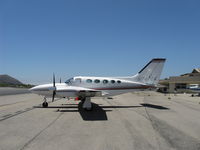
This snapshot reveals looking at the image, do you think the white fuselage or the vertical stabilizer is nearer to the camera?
the white fuselage

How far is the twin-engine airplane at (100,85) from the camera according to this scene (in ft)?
43.4

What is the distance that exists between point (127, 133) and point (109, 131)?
32.7 inches

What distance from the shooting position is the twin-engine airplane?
13242 mm

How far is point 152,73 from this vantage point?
16.6m

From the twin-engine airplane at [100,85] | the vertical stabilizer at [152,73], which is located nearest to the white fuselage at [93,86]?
the twin-engine airplane at [100,85]

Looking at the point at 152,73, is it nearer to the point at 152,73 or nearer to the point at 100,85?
the point at 152,73

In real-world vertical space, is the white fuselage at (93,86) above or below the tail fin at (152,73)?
below

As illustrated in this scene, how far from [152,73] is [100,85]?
5780 mm

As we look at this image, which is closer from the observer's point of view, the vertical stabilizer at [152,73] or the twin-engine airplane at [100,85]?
the twin-engine airplane at [100,85]

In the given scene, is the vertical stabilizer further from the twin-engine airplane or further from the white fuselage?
the white fuselage

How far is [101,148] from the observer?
5281 millimetres

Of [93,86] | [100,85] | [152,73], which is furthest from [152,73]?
[93,86]

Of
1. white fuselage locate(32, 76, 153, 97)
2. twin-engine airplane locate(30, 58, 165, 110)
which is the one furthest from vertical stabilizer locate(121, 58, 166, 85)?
white fuselage locate(32, 76, 153, 97)

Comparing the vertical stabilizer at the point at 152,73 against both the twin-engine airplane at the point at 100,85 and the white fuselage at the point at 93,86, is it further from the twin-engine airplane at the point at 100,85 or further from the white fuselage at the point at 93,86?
the white fuselage at the point at 93,86
